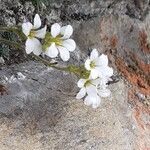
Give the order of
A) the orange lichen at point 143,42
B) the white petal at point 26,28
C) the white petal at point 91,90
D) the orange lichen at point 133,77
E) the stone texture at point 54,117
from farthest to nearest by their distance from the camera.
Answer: the orange lichen at point 143,42 → the orange lichen at point 133,77 → the stone texture at point 54,117 → the white petal at point 91,90 → the white petal at point 26,28

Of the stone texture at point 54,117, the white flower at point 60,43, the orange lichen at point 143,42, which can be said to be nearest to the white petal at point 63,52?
the white flower at point 60,43

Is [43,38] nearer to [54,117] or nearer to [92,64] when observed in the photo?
[92,64]

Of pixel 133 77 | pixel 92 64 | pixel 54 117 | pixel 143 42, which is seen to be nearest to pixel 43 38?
pixel 92 64

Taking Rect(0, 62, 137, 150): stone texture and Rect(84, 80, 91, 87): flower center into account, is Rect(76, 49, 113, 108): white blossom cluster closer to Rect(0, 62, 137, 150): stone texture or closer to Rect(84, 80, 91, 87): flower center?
Rect(84, 80, 91, 87): flower center

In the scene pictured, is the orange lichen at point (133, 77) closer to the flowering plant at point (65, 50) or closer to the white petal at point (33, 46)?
the flowering plant at point (65, 50)

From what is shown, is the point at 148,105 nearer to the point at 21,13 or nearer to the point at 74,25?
the point at 74,25

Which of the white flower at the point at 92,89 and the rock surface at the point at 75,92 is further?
the rock surface at the point at 75,92

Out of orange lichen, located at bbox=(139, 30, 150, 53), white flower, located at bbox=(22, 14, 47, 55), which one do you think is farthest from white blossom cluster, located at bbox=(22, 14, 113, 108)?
orange lichen, located at bbox=(139, 30, 150, 53)

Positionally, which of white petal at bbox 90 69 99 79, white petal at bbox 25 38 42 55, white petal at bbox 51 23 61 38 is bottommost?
white petal at bbox 90 69 99 79
